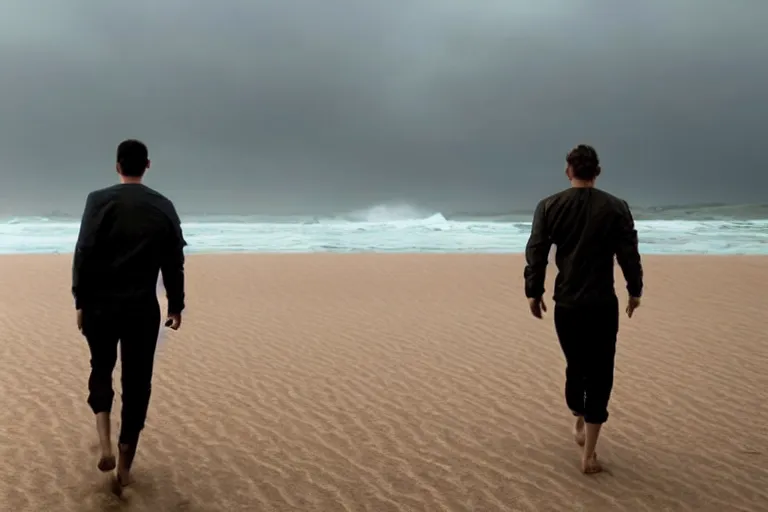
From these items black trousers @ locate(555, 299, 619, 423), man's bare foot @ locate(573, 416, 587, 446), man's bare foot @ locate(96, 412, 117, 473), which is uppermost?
black trousers @ locate(555, 299, 619, 423)

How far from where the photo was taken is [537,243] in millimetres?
4363

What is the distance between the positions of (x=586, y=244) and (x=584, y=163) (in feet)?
1.58

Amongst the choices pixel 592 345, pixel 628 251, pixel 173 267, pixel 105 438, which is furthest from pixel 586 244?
pixel 105 438

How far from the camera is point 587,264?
429 centimetres

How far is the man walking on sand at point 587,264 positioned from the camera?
14.0 feet

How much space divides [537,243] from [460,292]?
30.9 ft

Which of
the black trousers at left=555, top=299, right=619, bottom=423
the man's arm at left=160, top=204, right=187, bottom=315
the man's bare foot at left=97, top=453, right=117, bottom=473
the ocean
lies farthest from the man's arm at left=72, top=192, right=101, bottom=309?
the ocean

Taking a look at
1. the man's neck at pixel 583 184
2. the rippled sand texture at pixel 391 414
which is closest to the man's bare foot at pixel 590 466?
the rippled sand texture at pixel 391 414

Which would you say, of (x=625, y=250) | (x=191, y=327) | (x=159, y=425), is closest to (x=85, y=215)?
(x=159, y=425)

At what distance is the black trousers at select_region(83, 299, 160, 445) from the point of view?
3.88m

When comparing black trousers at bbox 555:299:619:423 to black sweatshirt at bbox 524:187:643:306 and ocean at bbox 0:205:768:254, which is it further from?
ocean at bbox 0:205:768:254

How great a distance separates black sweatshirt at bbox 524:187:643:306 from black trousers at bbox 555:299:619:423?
7cm

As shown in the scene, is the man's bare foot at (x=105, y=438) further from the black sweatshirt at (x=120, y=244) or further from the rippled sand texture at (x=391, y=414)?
the black sweatshirt at (x=120, y=244)

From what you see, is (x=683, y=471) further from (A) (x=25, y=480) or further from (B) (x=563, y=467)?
(A) (x=25, y=480)
